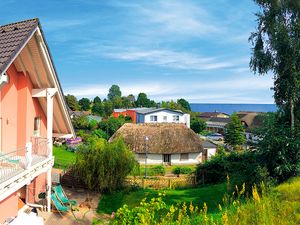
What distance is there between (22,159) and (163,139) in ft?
112

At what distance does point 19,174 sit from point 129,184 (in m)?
14.6

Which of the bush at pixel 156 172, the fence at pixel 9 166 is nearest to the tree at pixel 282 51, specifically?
the fence at pixel 9 166

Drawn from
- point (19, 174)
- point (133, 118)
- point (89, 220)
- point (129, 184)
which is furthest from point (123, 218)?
point (133, 118)

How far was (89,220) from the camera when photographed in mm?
16812

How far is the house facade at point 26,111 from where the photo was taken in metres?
10.5

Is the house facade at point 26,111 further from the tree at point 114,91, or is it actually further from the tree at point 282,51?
the tree at point 114,91

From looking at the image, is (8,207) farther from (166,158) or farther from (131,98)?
(131,98)

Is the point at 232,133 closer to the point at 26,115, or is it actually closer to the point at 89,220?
the point at 89,220

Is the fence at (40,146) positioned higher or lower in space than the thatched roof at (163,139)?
higher

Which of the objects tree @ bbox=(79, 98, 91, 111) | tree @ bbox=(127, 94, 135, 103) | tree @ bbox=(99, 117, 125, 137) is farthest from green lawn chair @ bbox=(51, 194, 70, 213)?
tree @ bbox=(127, 94, 135, 103)

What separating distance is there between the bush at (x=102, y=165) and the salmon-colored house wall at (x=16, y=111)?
808 centimetres

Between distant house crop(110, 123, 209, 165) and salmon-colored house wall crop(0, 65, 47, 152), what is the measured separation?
2881cm

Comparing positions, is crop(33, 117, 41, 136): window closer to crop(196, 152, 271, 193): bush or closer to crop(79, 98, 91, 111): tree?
crop(196, 152, 271, 193): bush

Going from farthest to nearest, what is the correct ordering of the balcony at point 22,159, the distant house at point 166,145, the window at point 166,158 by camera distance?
the window at point 166,158, the distant house at point 166,145, the balcony at point 22,159
